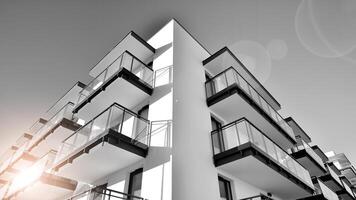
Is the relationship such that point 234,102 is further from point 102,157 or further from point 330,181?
point 330,181

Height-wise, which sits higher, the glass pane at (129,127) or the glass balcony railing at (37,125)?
the glass balcony railing at (37,125)

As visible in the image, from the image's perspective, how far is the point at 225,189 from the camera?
27.5 feet

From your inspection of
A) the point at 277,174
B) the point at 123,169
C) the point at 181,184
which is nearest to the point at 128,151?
the point at 123,169

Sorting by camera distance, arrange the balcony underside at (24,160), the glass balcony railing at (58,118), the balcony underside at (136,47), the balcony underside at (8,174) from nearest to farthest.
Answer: the balcony underside at (136,47)
the glass balcony railing at (58,118)
the balcony underside at (24,160)
the balcony underside at (8,174)

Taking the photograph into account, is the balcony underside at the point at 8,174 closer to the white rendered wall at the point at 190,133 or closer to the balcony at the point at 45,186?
the balcony at the point at 45,186

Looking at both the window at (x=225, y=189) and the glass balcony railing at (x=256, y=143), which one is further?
the glass balcony railing at (x=256, y=143)

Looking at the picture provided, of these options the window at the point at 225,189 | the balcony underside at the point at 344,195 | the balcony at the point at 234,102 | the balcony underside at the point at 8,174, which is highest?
the balcony at the point at 234,102

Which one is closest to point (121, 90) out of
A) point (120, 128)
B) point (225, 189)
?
point (120, 128)

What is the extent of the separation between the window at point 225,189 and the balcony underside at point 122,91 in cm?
500

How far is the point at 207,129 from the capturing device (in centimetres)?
899

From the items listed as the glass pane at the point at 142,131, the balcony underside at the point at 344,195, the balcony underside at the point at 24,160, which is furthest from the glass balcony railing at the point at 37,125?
the balcony underside at the point at 344,195

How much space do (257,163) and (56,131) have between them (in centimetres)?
1298

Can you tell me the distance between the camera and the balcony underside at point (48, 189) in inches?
387

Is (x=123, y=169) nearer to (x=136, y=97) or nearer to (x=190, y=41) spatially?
(x=136, y=97)
